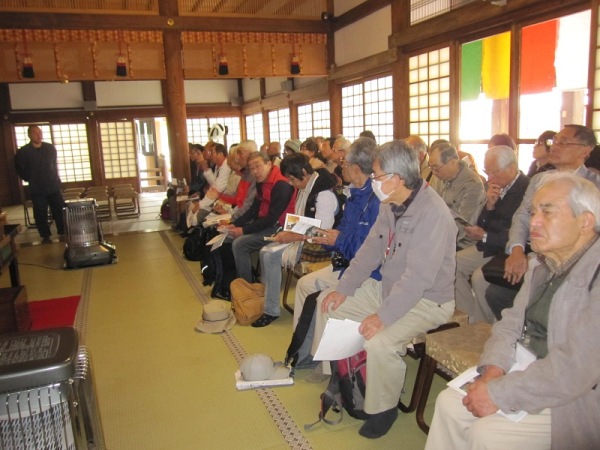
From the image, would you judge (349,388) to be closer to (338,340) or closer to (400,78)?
(338,340)

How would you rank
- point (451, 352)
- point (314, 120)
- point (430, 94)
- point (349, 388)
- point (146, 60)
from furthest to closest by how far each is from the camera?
1. point (314, 120)
2. point (146, 60)
3. point (430, 94)
4. point (349, 388)
5. point (451, 352)

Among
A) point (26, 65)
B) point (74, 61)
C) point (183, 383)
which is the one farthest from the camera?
point (74, 61)

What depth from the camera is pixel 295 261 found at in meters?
3.51

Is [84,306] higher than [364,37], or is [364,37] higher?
[364,37]

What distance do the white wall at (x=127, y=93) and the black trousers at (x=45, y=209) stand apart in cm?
526

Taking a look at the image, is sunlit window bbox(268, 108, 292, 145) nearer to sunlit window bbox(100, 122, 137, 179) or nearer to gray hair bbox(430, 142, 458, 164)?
sunlit window bbox(100, 122, 137, 179)

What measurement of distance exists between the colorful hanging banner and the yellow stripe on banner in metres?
0.27

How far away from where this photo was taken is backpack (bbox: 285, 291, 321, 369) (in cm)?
275

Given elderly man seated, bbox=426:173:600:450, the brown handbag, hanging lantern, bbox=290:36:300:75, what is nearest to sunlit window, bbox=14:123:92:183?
hanging lantern, bbox=290:36:300:75

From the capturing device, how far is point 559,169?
291cm

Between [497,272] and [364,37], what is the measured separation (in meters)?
4.90

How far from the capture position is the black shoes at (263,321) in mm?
3551

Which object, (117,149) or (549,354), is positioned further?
(117,149)

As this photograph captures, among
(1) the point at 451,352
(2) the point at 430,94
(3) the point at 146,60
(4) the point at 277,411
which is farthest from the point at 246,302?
(3) the point at 146,60
